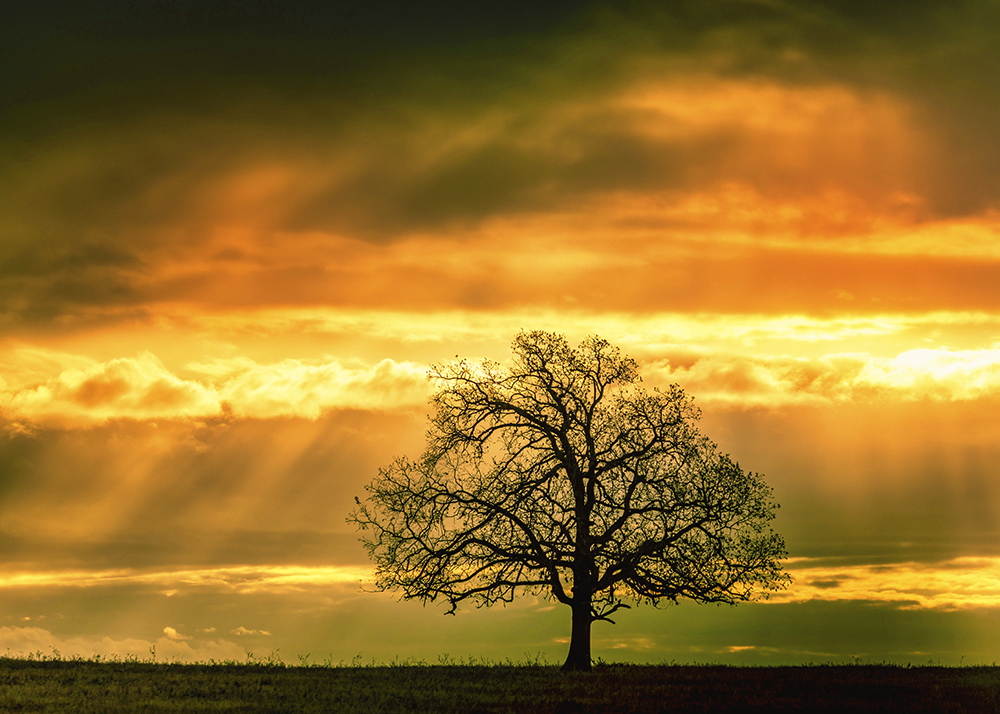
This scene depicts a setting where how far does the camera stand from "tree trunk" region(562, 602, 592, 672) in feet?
108

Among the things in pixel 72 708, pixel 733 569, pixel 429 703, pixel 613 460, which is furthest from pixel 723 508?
pixel 72 708

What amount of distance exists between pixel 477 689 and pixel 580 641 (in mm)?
5974

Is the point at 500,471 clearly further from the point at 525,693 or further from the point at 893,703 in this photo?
the point at 893,703

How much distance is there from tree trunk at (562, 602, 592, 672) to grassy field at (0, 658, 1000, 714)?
2.51ft

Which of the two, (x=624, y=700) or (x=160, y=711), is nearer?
(x=160, y=711)

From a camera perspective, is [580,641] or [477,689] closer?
[477,689]

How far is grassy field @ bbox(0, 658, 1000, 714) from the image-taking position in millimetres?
25031

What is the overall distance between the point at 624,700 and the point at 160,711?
1264 centimetres

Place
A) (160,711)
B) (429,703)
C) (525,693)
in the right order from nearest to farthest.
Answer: (160,711), (429,703), (525,693)

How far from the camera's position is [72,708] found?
23.8m

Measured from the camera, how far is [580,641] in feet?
109

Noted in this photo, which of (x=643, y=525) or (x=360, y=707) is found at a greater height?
(x=643, y=525)

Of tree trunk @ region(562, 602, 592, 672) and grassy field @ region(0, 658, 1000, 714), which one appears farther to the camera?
tree trunk @ region(562, 602, 592, 672)

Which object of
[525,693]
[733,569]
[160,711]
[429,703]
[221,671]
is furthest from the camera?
[733,569]
